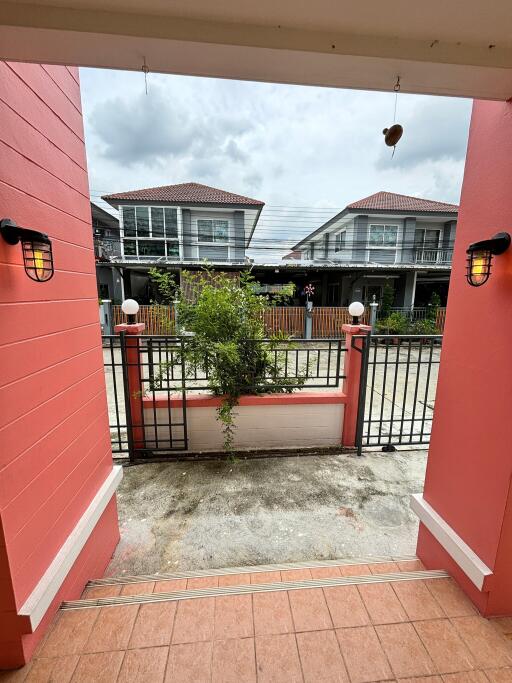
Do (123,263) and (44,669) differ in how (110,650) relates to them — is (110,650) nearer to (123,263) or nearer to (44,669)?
(44,669)

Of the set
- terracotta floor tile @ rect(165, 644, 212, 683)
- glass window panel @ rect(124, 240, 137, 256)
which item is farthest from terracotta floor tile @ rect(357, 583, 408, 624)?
glass window panel @ rect(124, 240, 137, 256)

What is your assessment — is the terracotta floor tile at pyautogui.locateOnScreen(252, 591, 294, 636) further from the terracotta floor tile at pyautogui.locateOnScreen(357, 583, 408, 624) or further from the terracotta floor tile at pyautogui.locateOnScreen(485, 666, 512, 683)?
the terracotta floor tile at pyautogui.locateOnScreen(485, 666, 512, 683)

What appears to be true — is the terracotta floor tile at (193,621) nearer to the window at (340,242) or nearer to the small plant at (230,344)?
the small plant at (230,344)

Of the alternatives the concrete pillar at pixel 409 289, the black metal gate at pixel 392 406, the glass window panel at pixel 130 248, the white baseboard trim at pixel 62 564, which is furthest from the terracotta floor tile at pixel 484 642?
the glass window panel at pixel 130 248

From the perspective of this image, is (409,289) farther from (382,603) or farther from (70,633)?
(70,633)

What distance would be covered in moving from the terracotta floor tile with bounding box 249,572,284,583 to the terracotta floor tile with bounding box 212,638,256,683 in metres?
0.34

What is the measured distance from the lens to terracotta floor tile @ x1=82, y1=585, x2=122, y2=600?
1.44 meters

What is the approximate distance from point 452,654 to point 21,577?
63.4 inches

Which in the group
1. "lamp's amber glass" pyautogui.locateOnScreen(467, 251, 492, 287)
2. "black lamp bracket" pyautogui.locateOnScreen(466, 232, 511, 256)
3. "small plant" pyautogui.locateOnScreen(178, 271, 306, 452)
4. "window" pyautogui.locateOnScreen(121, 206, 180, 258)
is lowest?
"small plant" pyautogui.locateOnScreen(178, 271, 306, 452)

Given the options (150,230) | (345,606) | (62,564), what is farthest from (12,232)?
(150,230)

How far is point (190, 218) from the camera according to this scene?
37.7ft

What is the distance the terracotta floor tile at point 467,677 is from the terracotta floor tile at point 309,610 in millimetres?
414

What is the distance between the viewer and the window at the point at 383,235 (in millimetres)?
12367

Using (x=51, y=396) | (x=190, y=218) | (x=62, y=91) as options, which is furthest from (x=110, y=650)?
(x=190, y=218)
